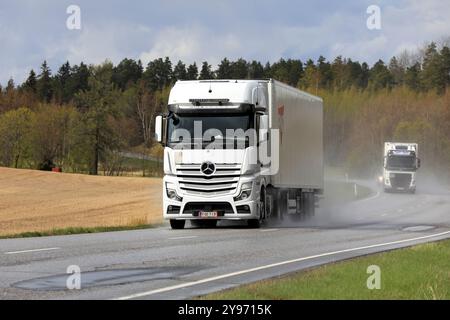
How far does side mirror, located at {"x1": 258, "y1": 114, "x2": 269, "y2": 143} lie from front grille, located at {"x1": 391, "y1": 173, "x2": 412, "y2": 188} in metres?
42.9

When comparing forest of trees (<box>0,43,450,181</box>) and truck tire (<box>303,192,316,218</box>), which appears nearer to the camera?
truck tire (<box>303,192,316,218</box>)

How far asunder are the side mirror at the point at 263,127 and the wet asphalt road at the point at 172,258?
2.54 metres

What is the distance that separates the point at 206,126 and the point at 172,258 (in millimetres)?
8839

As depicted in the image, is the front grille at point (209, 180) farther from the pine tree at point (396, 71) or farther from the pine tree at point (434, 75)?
the pine tree at point (396, 71)

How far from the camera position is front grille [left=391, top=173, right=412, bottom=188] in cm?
6512

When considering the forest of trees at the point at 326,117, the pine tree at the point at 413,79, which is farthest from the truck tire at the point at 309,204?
the pine tree at the point at 413,79

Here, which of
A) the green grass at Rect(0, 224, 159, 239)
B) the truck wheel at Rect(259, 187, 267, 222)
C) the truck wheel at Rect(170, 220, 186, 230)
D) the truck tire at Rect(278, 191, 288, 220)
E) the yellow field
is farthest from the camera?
the yellow field

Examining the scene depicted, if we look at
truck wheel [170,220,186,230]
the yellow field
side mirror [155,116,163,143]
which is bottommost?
the yellow field

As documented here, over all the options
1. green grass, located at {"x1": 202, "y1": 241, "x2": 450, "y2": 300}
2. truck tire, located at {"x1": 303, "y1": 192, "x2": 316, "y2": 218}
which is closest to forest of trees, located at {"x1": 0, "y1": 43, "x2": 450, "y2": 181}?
truck tire, located at {"x1": 303, "y1": 192, "x2": 316, "y2": 218}

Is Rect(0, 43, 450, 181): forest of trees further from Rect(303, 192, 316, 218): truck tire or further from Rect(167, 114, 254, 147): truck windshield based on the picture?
Rect(167, 114, 254, 147): truck windshield

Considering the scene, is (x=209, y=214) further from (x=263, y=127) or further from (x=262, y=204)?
(x=263, y=127)

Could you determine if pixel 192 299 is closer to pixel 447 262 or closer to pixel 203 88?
pixel 447 262

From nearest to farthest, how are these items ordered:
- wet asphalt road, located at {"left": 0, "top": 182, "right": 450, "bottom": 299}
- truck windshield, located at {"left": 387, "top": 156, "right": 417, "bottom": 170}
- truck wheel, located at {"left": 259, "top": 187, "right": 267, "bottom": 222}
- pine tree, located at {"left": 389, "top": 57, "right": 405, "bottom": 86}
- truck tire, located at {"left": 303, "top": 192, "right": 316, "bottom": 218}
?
1. wet asphalt road, located at {"left": 0, "top": 182, "right": 450, "bottom": 299}
2. truck wheel, located at {"left": 259, "top": 187, "right": 267, "bottom": 222}
3. truck tire, located at {"left": 303, "top": 192, "right": 316, "bottom": 218}
4. truck windshield, located at {"left": 387, "top": 156, "right": 417, "bottom": 170}
5. pine tree, located at {"left": 389, "top": 57, "right": 405, "bottom": 86}

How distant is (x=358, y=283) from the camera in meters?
11.5
